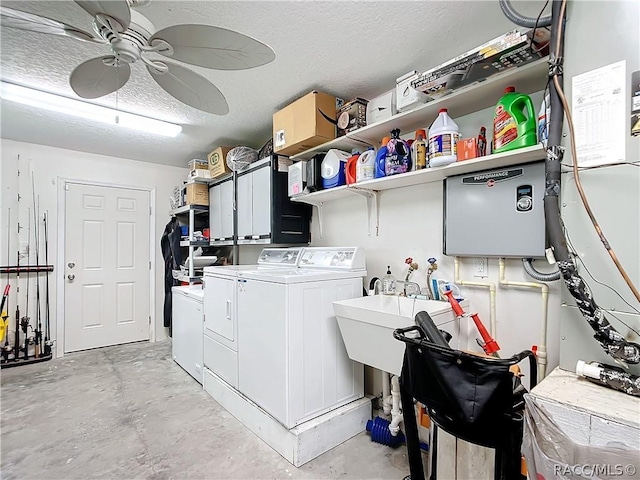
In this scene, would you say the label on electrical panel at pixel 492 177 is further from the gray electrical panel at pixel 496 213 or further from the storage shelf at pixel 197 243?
the storage shelf at pixel 197 243

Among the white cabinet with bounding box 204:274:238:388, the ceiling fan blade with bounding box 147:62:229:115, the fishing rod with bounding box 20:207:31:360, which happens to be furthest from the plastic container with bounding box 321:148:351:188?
the fishing rod with bounding box 20:207:31:360

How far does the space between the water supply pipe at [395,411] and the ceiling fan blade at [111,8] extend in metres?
2.32

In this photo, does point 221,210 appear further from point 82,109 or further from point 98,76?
point 98,76

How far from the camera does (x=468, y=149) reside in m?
1.72

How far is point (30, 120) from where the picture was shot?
119 inches

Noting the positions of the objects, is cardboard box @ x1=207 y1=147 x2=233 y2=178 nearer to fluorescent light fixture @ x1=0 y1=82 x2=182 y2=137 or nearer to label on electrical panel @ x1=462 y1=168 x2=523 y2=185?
fluorescent light fixture @ x1=0 y1=82 x2=182 y2=137

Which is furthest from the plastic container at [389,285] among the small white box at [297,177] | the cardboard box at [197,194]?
the cardboard box at [197,194]

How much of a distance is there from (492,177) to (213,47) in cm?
159

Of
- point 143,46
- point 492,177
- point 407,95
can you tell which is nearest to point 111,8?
point 143,46

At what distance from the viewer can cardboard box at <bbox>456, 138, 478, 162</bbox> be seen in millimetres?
1708

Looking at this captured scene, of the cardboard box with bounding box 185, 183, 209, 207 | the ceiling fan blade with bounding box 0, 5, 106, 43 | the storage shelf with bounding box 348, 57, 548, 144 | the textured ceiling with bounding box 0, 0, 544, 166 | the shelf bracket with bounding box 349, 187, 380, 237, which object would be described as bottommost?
the shelf bracket with bounding box 349, 187, 380, 237

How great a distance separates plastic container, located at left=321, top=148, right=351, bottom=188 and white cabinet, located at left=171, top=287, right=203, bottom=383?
1.72 meters

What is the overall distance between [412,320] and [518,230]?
75cm

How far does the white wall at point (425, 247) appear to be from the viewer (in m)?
1.71
